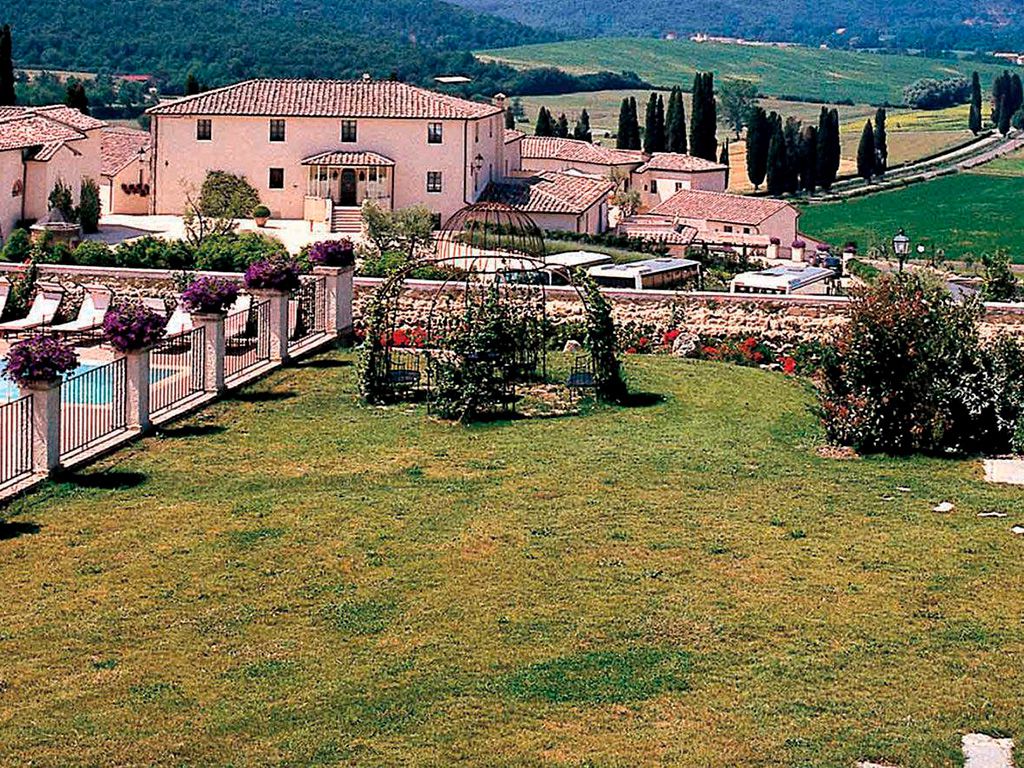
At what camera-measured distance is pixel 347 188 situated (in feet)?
159

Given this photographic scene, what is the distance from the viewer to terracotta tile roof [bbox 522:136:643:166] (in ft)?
231

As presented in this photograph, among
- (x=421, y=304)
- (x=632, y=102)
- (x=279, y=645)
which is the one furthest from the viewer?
(x=632, y=102)

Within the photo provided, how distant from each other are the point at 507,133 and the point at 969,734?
51187 mm

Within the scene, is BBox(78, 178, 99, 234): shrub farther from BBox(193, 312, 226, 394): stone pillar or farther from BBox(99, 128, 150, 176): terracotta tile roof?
BBox(193, 312, 226, 394): stone pillar

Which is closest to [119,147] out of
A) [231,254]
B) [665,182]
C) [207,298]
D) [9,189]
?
[9,189]

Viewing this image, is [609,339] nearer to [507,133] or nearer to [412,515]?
[412,515]

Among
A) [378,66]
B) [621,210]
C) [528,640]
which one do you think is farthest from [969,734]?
[378,66]

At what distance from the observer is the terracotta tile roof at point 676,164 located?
247 ft

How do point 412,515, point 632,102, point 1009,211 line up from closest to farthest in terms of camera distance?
point 412,515 < point 632,102 < point 1009,211

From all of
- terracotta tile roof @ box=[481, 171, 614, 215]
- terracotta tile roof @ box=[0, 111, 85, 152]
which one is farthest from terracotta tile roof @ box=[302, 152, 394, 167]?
terracotta tile roof @ box=[0, 111, 85, 152]

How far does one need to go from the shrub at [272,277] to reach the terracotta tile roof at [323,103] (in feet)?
89.3

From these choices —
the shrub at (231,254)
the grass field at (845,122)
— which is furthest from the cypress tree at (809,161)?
the shrub at (231,254)

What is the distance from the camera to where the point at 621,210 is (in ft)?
213

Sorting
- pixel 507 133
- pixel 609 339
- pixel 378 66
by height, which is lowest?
pixel 609 339
